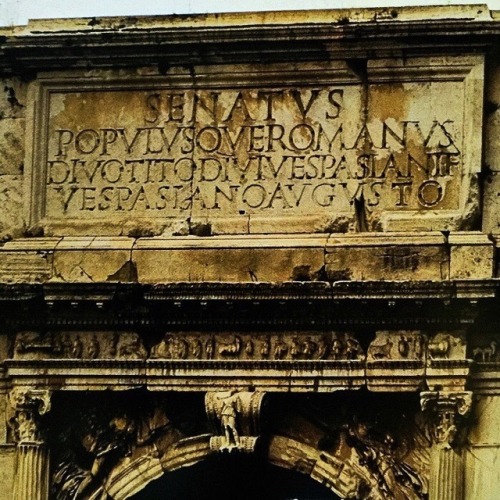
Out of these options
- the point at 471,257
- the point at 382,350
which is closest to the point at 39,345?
the point at 382,350

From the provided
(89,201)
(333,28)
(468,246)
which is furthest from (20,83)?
(468,246)

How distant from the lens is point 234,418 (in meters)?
20.4

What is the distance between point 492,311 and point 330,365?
1.29m

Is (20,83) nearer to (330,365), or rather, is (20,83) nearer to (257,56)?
(257,56)

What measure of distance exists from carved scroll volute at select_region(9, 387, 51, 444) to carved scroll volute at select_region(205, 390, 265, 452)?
130 cm

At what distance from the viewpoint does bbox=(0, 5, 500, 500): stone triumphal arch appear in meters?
20.2

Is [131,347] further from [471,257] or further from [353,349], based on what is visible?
[471,257]

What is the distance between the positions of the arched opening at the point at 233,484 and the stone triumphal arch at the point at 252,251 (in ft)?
0.78

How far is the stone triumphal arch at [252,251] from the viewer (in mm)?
20234

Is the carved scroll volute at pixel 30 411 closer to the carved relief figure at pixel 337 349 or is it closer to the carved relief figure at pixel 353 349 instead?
the carved relief figure at pixel 337 349

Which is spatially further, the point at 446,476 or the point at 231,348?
the point at 231,348

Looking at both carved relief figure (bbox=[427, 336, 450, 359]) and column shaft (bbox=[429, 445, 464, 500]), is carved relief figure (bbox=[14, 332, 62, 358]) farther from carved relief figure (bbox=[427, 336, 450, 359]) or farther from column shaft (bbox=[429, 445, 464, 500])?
column shaft (bbox=[429, 445, 464, 500])

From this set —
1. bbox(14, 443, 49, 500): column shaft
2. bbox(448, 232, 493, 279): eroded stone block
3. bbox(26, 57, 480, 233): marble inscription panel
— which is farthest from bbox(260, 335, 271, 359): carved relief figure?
Answer: bbox(14, 443, 49, 500): column shaft

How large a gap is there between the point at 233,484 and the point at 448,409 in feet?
9.97
